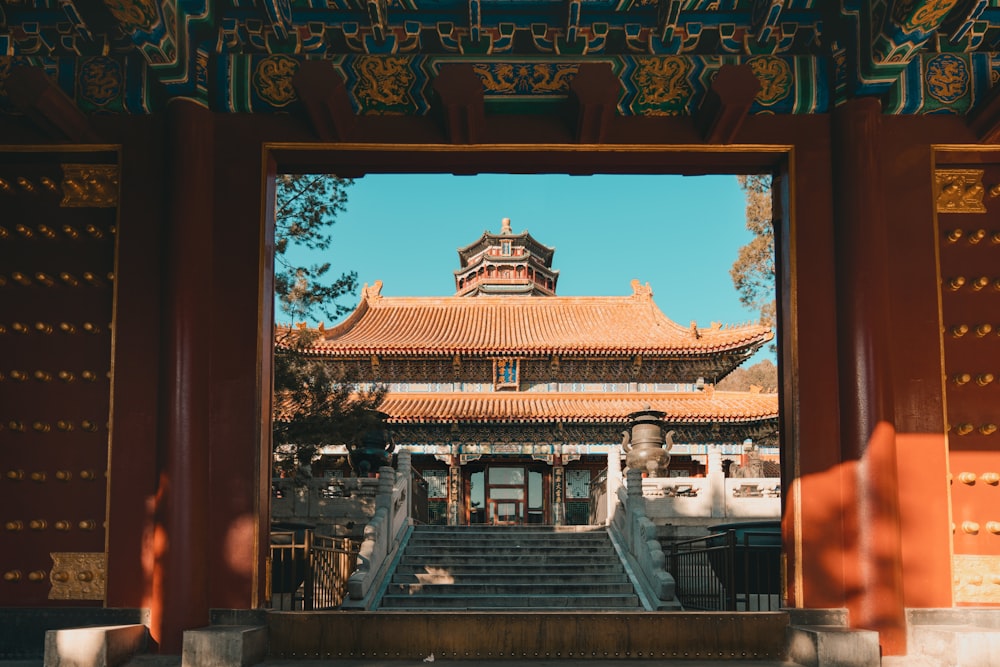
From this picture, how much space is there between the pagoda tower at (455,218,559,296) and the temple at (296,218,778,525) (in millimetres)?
7143

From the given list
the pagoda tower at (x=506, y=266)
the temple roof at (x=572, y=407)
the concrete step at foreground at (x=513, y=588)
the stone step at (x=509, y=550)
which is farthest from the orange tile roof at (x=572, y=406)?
the concrete step at foreground at (x=513, y=588)

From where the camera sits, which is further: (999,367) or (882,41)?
(999,367)

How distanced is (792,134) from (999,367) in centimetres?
189

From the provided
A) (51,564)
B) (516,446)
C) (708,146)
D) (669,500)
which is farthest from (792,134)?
(516,446)

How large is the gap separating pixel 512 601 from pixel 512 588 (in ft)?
2.03

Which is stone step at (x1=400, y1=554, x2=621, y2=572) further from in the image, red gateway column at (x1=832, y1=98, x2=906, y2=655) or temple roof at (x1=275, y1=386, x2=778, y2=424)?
temple roof at (x1=275, y1=386, x2=778, y2=424)

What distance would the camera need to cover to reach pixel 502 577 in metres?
12.8

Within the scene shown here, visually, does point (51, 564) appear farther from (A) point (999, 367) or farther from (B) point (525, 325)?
(B) point (525, 325)

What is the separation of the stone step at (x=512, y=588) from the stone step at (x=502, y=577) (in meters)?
0.16

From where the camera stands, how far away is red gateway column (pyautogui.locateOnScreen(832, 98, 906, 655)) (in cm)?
541

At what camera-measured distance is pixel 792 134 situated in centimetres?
610

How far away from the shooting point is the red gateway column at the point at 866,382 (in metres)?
5.41

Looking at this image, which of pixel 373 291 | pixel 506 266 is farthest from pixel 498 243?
pixel 373 291

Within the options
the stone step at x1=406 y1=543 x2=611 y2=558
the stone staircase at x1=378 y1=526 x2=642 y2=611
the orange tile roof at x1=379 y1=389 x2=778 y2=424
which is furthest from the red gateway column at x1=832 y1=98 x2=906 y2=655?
the orange tile roof at x1=379 y1=389 x2=778 y2=424
